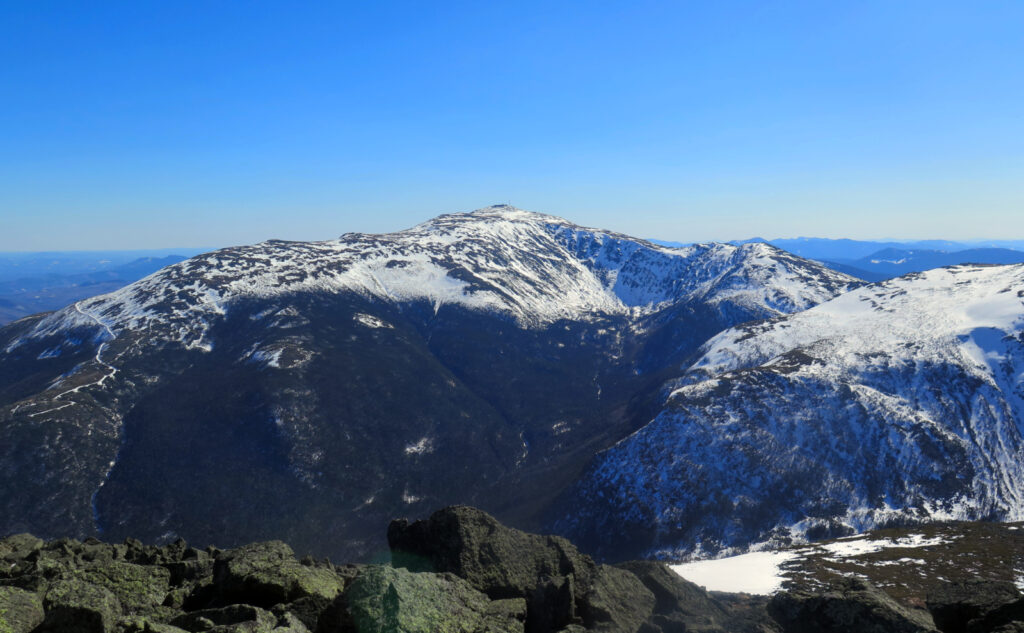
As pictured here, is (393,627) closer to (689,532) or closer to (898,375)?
(689,532)

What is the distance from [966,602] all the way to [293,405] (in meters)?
122

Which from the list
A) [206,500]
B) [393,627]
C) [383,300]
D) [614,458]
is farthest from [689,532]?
[383,300]

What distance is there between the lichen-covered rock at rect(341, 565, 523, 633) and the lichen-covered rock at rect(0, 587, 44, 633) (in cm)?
853

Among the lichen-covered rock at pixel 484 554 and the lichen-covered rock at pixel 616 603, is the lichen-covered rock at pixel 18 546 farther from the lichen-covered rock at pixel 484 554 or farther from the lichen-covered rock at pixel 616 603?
the lichen-covered rock at pixel 616 603

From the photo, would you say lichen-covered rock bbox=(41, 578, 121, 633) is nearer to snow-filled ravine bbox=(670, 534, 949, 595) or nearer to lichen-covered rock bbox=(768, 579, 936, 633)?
lichen-covered rock bbox=(768, 579, 936, 633)

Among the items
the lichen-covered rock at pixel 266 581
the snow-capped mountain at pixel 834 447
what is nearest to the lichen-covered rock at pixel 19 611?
the lichen-covered rock at pixel 266 581

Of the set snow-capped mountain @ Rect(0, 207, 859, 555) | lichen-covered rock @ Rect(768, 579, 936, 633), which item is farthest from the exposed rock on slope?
snow-capped mountain @ Rect(0, 207, 859, 555)

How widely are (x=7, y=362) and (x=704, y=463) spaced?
182928 mm

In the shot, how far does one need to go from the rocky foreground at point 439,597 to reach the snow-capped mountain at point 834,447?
56.5m

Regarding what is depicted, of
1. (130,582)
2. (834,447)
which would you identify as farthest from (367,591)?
(834,447)

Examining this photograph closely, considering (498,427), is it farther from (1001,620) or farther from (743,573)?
(1001,620)

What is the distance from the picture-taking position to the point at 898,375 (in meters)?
92.3

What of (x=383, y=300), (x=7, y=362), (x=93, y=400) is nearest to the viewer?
(x=93, y=400)

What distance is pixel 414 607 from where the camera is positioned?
14625 millimetres
